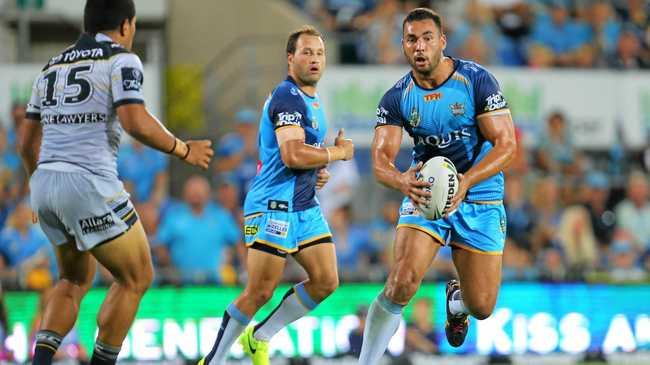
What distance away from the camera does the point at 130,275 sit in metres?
8.02

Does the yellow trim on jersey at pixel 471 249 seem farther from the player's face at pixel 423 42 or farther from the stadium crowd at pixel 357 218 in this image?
the stadium crowd at pixel 357 218

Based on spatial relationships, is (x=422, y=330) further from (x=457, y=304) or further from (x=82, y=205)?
(x=82, y=205)

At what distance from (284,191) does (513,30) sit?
10.6 metres

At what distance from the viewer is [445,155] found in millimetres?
9062

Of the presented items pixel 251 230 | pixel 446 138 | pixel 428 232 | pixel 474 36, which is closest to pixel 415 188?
pixel 428 232

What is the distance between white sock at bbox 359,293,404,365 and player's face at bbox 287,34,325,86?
1767 mm

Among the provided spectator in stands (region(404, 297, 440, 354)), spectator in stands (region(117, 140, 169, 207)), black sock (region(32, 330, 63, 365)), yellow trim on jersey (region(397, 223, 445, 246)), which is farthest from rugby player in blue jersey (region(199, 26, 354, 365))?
spectator in stands (region(117, 140, 169, 207))

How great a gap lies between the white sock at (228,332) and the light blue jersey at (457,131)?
1387 mm

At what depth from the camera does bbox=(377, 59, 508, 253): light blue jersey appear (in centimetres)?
891

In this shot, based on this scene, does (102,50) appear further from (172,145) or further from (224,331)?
(224,331)

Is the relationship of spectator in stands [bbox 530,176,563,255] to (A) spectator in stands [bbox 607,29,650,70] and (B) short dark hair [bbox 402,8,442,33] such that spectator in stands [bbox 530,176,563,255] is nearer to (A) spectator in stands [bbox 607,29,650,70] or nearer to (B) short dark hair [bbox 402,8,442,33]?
(A) spectator in stands [bbox 607,29,650,70]

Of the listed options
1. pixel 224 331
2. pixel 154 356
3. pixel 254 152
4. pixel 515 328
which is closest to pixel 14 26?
pixel 254 152

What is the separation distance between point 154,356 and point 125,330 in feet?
16.4

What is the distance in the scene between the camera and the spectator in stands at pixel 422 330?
44.5 feet
